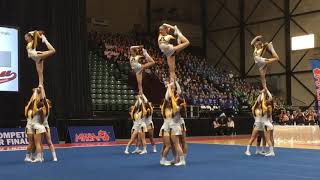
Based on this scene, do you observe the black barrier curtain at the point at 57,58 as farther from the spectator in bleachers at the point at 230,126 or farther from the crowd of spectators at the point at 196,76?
the spectator in bleachers at the point at 230,126

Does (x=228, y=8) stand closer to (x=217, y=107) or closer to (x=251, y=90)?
(x=251, y=90)

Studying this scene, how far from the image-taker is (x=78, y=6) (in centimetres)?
A: 2448

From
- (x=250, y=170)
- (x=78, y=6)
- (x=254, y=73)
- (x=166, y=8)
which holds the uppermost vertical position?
(x=166, y=8)

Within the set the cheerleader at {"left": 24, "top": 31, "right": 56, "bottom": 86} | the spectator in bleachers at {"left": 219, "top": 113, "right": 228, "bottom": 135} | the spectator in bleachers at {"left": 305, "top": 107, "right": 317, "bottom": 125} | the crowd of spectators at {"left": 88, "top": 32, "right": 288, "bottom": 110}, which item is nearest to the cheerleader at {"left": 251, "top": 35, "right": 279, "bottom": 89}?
the cheerleader at {"left": 24, "top": 31, "right": 56, "bottom": 86}

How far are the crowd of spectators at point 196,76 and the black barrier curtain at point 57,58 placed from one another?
20.8 feet

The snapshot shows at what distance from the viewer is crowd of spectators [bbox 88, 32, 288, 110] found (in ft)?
99.2

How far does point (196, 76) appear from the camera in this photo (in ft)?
113

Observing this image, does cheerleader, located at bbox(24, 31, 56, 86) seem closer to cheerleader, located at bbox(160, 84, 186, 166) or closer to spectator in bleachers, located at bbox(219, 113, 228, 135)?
cheerleader, located at bbox(160, 84, 186, 166)

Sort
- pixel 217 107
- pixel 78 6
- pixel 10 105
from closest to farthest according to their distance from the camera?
pixel 10 105 < pixel 78 6 < pixel 217 107

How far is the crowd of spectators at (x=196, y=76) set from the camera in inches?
1190

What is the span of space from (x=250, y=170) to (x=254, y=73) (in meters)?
28.8

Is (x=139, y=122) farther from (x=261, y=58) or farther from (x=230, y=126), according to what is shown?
(x=230, y=126)

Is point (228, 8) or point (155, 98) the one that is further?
point (228, 8)

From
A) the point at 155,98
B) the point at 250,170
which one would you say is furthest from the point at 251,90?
the point at 250,170
